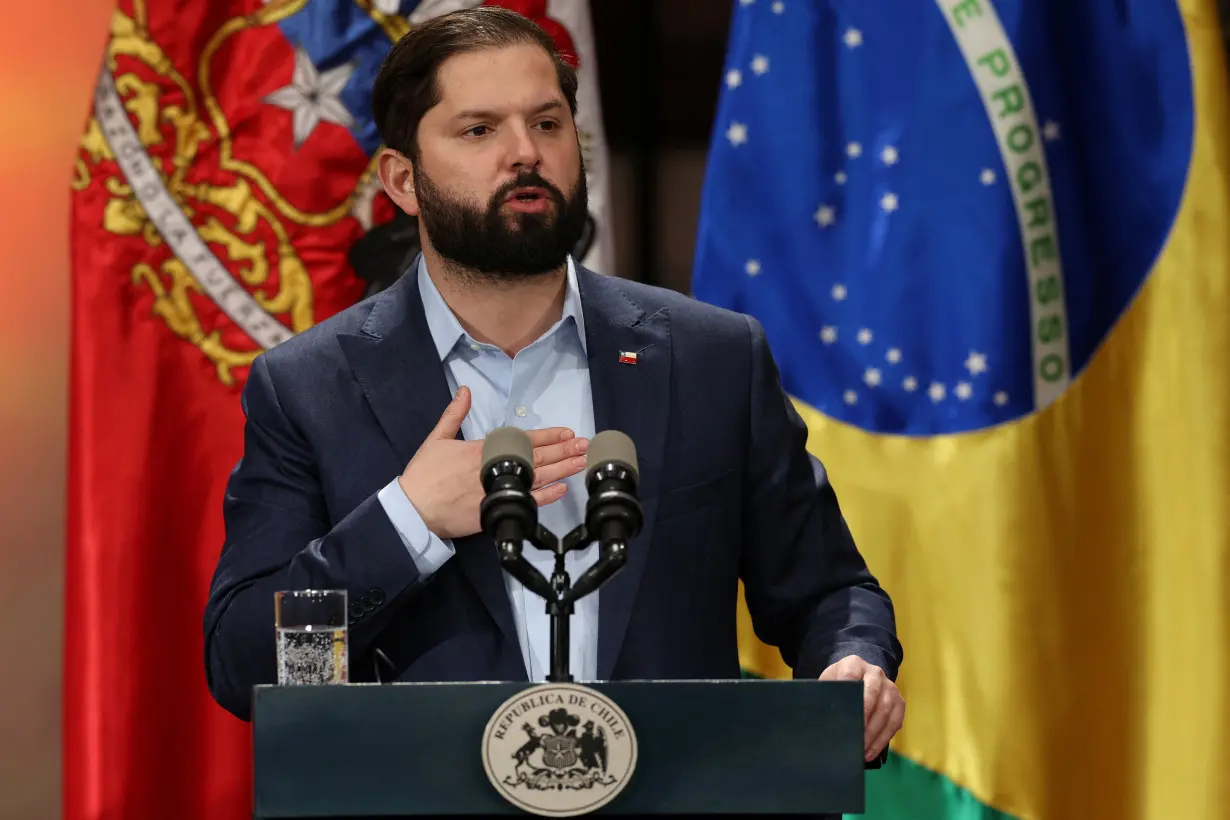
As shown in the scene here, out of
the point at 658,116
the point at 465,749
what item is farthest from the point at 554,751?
the point at 658,116

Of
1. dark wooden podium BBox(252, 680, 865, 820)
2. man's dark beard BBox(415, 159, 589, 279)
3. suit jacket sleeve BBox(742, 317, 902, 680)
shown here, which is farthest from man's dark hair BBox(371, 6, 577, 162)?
dark wooden podium BBox(252, 680, 865, 820)

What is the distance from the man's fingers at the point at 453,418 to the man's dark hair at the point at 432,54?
1.70 feet

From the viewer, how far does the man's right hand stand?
176cm

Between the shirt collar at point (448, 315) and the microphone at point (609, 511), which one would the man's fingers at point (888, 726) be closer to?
the microphone at point (609, 511)

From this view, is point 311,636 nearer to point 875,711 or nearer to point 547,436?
point 547,436

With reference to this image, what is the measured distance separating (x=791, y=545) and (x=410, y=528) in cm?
60

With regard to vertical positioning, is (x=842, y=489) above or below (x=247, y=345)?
below

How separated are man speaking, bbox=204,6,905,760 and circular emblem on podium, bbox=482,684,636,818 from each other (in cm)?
55

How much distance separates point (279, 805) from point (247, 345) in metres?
2.10

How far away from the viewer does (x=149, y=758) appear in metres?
3.32

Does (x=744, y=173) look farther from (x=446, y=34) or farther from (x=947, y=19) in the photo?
(x=446, y=34)

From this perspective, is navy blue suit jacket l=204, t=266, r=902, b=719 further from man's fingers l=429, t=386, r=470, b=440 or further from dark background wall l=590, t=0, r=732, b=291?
dark background wall l=590, t=0, r=732, b=291

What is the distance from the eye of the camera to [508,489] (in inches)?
55.1

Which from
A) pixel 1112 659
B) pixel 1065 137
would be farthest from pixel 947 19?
pixel 1112 659
